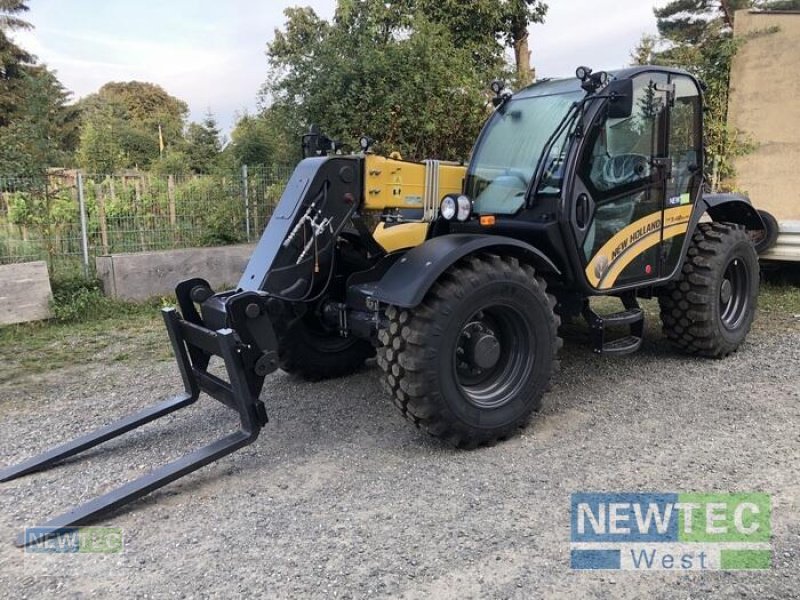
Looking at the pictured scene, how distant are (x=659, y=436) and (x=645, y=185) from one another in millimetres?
1854

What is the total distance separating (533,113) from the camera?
4824 millimetres

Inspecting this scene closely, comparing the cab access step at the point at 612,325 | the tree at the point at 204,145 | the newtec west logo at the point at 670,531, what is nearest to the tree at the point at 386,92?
the cab access step at the point at 612,325

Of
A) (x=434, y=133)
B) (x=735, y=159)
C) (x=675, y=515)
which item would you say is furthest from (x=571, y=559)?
(x=735, y=159)

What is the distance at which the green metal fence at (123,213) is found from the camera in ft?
25.2

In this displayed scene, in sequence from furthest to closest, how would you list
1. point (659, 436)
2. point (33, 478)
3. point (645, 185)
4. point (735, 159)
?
point (735, 159)
point (645, 185)
point (659, 436)
point (33, 478)

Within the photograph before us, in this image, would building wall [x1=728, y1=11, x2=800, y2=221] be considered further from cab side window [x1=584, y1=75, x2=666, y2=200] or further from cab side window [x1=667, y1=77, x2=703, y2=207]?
cab side window [x1=584, y1=75, x2=666, y2=200]

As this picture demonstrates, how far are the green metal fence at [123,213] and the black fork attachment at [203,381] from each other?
4.62 m

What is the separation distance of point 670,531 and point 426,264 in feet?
5.87

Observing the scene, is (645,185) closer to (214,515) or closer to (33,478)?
(214,515)

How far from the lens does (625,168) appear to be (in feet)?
15.4

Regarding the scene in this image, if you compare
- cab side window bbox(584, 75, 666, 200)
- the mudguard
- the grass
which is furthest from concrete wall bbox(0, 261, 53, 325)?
the mudguard

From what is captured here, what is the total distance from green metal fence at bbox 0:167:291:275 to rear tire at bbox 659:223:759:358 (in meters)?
5.96

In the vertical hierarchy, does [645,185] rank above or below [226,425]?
above

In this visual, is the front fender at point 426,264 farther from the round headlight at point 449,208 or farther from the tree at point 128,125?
the tree at point 128,125
